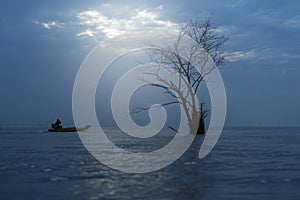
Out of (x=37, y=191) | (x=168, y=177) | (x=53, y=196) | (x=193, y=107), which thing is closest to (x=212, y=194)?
(x=168, y=177)

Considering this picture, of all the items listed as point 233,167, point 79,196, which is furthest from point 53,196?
point 233,167

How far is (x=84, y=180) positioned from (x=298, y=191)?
16.5ft

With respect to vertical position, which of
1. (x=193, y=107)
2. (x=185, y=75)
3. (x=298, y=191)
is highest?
(x=185, y=75)

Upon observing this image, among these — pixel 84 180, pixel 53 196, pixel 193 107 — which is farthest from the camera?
pixel 193 107

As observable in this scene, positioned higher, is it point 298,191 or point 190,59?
point 190,59

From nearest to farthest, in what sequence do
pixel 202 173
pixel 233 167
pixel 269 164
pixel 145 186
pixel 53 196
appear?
pixel 53 196
pixel 145 186
pixel 202 173
pixel 233 167
pixel 269 164

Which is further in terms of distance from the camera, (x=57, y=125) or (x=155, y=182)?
(x=57, y=125)

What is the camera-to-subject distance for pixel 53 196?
752cm

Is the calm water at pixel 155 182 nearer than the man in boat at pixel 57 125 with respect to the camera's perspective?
Yes

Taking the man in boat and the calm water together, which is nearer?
the calm water

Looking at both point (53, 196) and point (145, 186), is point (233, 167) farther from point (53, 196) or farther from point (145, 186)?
point (53, 196)

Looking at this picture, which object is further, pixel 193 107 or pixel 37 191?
pixel 193 107

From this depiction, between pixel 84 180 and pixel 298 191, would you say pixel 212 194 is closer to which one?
pixel 298 191

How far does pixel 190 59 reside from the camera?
39156mm
